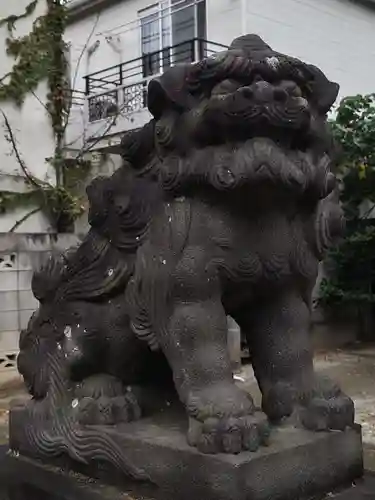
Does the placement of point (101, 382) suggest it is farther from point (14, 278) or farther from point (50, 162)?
point (50, 162)

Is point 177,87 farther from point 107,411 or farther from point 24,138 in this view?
point 24,138

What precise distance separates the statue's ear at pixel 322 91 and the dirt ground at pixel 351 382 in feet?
5.90

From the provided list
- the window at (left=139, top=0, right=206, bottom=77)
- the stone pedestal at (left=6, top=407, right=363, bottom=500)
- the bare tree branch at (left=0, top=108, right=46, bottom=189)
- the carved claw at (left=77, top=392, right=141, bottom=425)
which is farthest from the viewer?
the window at (left=139, top=0, right=206, bottom=77)

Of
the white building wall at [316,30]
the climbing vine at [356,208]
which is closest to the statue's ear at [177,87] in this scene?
the climbing vine at [356,208]

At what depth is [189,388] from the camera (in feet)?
5.80

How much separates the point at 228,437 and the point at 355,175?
636cm

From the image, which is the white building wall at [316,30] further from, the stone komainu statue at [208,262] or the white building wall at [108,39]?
the stone komainu statue at [208,262]

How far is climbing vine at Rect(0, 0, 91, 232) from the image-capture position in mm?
6348

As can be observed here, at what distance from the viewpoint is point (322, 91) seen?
1.86 m

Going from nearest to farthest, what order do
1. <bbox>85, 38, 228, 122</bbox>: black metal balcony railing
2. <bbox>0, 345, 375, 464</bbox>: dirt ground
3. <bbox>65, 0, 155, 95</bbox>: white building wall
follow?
<bbox>0, 345, 375, 464</bbox>: dirt ground → <bbox>85, 38, 228, 122</bbox>: black metal balcony railing → <bbox>65, 0, 155, 95</bbox>: white building wall

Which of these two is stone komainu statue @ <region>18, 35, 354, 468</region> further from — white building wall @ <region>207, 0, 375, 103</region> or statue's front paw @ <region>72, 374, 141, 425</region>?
white building wall @ <region>207, 0, 375, 103</region>

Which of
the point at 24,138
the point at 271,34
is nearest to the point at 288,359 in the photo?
the point at 24,138

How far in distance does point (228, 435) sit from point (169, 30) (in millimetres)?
7687

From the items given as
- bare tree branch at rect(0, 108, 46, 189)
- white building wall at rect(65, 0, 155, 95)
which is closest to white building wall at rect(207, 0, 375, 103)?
white building wall at rect(65, 0, 155, 95)
